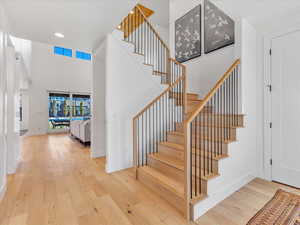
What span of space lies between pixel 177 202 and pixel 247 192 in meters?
1.16

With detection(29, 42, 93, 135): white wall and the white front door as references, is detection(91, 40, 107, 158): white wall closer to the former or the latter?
the white front door

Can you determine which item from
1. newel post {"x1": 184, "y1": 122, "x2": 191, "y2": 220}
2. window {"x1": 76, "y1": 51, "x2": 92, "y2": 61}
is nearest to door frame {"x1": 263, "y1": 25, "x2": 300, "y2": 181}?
newel post {"x1": 184, "y1": 122, "x2": 191, "y2": 220}

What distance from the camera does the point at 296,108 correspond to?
231cm

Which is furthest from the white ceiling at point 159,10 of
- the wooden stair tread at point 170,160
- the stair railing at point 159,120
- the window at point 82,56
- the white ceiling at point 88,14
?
the window at point 82,56

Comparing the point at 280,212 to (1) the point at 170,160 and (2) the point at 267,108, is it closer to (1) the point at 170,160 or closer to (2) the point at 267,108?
(1) the point at 170,160

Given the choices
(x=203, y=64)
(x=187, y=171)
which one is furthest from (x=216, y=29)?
(x=187, y=171)

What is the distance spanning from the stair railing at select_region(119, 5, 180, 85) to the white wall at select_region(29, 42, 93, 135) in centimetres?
592

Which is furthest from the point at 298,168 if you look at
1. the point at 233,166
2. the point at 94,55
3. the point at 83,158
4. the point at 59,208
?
the point at 94,55

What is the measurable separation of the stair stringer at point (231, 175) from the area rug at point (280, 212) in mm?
395

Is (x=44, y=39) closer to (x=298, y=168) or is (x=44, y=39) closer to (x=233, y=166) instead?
(x=233, y=166)

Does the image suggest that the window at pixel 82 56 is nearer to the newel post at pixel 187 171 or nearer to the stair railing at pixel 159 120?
the stair railing at pixel 159 120

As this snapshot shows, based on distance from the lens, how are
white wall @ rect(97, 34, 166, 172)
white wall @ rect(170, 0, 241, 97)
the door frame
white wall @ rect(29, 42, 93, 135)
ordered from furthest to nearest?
white wall @ rect(29, 42, 93, 135)
white wall @ rect(170, 0, 241, 97)
white wall @ rect(97, 34, 166, 172)
the door frame

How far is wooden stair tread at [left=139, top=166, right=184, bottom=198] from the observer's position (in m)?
1.85

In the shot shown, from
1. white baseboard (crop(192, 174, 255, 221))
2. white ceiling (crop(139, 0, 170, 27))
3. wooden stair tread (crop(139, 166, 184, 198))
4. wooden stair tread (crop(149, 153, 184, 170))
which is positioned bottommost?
white baseboard (crop(192, 174, 255, 221))
